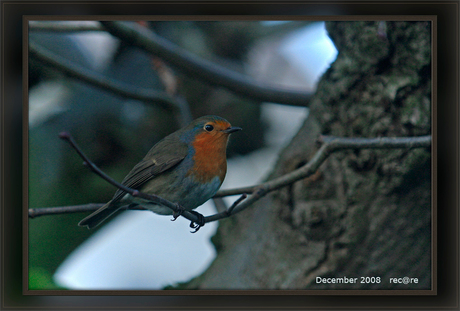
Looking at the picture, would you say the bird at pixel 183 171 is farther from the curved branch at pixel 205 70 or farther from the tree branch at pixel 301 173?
the curved branch at pixel 205 70

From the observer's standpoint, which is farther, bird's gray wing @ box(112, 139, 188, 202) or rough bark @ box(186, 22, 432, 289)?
rough bark @ box(186, 22, 432, 289)

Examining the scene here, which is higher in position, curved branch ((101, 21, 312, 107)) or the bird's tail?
curved branch ((101, 21, 312, 107))

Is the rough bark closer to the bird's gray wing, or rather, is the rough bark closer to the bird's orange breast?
the bird's orange breast

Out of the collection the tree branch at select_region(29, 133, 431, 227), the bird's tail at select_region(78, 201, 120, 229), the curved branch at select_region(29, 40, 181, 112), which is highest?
the curved branch at select_region(29, 40, 181, 112)

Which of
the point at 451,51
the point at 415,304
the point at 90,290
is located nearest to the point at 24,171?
the point at 90,290

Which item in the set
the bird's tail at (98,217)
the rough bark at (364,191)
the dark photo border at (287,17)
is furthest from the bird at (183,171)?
the rough bark at (364,191)

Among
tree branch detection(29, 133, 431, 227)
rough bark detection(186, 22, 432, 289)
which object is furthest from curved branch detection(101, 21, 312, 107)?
tree branch detection(29, 133, 431, 227)
